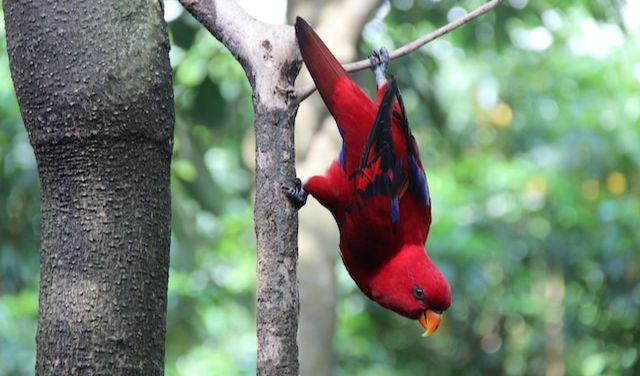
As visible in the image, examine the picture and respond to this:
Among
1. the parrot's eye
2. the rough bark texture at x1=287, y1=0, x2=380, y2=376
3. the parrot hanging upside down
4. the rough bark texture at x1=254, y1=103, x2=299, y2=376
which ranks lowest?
the rough bark texture at x1=254, y1=103, x2=299, y2=376

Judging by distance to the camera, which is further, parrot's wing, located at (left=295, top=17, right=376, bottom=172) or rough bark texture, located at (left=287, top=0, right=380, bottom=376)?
rough bark texture, located at (left=287, top=0, right=380, bottom=376)

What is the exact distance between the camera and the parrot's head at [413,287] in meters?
2.93

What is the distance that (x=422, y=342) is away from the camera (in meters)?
7.79

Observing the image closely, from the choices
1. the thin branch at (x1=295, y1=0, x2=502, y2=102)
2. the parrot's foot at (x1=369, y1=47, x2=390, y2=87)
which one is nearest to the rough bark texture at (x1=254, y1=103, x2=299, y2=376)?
the thin branch at (x1=295, y1=0, x2=502, y2=102)

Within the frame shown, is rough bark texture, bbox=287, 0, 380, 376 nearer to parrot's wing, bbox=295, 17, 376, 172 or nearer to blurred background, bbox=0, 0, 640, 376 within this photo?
blurred background, bbox=0, 0, 640, 376

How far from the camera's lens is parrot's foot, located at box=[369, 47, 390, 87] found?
9.20ft

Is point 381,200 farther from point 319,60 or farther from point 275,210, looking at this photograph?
point 275,210

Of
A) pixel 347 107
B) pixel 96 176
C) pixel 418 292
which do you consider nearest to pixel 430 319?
pixel 418 292

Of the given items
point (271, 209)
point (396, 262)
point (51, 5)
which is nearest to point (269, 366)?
point (271, 209)

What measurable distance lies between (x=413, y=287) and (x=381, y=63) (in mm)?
696

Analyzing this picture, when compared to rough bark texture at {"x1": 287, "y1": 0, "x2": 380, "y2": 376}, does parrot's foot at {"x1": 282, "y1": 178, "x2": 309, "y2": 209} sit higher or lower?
lower

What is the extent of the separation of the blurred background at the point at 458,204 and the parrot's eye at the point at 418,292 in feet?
5.88

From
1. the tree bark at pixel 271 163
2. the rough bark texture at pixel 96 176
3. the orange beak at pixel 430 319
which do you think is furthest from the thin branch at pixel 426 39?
the orange beak at pixel 430 319

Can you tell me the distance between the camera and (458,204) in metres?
7.03
